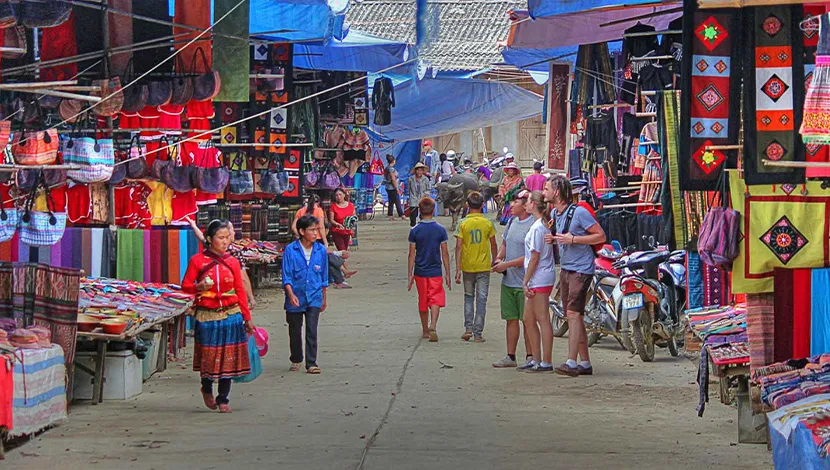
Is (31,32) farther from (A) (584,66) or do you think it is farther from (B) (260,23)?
(A) (584,66)

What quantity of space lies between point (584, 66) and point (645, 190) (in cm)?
323

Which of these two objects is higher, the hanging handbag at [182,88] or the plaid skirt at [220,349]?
A: the hanging handbag at [182,88]

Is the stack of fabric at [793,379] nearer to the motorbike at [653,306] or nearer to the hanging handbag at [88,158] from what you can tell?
the motorbike at [653,306]

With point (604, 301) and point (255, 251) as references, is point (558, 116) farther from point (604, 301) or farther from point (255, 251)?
point (604, 301)

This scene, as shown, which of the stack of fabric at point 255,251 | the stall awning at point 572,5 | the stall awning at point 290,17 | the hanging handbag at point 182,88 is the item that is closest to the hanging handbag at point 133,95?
the hanging handbag at point 182,88

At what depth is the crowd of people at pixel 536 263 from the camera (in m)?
11.3

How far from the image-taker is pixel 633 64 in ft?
50.0

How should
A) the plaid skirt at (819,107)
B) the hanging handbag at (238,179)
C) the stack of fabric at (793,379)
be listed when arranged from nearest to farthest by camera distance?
1. the plaid skirt at (819,107)
2. the stack of fabric at (793,379)
3. the hanging handbag at (238,179)

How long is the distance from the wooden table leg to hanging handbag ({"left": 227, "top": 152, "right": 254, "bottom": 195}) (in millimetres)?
8580

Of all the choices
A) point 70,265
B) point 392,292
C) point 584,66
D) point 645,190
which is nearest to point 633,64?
point 645,190

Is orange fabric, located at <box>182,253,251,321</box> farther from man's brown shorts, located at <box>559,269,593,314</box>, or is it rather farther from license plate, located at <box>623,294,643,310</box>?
license plate, located at <box>623,294,643,310</box>

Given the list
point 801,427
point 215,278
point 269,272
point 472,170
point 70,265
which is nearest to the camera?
point 801,427

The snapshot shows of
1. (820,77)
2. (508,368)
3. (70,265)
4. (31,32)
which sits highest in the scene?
(31,32)

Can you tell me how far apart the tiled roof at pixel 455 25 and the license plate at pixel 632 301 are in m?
12.6
